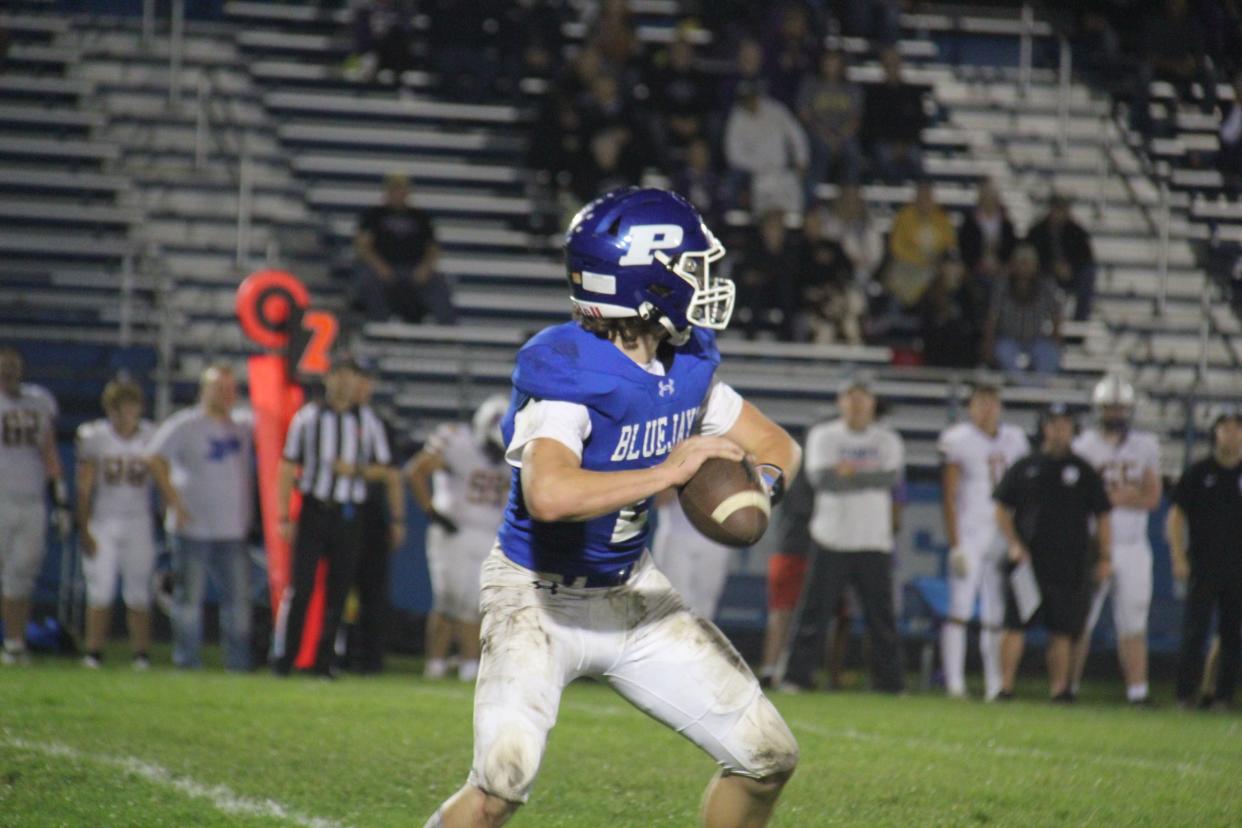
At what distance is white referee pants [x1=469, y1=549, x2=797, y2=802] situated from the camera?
3936 millimetres

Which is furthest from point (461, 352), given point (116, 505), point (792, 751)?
point (792, 751)

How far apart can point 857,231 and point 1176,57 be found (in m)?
4.07

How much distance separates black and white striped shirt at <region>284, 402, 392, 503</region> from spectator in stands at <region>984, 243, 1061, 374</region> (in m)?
5.45

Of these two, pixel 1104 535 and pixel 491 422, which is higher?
pixel 491 422

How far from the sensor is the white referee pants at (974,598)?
35.2ft

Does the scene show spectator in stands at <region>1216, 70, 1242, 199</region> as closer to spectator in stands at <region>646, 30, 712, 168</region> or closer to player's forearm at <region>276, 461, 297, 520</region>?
spectator in stands at <region>646, 30, 712, 168</region>

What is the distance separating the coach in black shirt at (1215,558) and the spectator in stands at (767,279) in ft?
12.8

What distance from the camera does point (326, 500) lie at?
10.2 meters

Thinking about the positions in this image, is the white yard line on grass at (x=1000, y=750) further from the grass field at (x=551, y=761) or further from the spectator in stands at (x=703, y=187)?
the spectator in stands at (x=703, y=187)

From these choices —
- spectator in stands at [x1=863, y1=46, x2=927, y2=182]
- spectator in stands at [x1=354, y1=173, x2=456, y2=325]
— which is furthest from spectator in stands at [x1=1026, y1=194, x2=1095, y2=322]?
spectator in stands at [x1=354, y1=173, x2=456, y2=325]

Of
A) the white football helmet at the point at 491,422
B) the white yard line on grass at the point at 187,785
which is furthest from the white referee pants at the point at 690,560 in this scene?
the white yard line on grass at the point at 187,785

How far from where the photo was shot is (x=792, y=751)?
4031mm

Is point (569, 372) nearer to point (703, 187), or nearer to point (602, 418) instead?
point (602, 418)

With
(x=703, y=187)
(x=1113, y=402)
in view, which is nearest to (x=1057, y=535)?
(x=1113, y=402)
